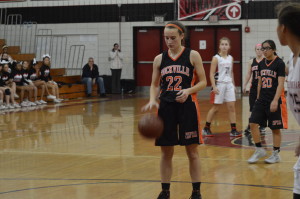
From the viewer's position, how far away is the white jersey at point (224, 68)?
35.1 ft

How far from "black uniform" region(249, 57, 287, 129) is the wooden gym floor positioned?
55 cm

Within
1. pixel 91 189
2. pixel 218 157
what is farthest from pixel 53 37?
pixel 91 189

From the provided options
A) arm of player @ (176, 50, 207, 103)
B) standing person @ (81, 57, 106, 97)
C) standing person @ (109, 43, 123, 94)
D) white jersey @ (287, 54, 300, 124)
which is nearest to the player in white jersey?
white jersey @ (287, 54, 300, 124)

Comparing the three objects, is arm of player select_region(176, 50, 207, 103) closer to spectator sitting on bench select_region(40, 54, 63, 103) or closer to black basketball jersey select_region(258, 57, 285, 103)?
black basketball jersey select_region(258, 57, 285, 103)

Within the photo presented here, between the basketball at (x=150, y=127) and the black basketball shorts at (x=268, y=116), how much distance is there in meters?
2.86

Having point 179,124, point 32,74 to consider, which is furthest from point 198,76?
point 32,74

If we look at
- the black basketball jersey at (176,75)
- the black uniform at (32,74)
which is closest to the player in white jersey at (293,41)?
the black basketball jersey at (176,75)

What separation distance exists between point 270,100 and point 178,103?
2.60 meters

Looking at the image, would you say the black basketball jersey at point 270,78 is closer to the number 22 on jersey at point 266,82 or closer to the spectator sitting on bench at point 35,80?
the number 22 on jersey at point 266,82

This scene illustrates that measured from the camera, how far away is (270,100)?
794 cm

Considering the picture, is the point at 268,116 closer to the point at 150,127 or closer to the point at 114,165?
the point at 114,165

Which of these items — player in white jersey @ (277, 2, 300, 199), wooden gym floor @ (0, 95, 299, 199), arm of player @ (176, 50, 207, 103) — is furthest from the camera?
wooden gym floor @ (0, 95, 299, 199)

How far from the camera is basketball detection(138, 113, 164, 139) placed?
5.28 metres

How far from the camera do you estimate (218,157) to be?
8.29 metres
